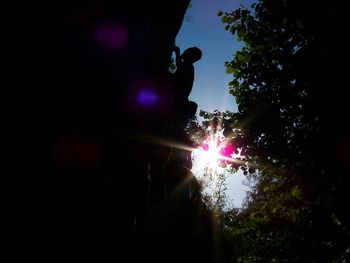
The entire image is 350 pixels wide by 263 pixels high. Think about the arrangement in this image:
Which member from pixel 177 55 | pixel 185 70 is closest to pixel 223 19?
pixel 177 55

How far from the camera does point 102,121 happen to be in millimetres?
2965

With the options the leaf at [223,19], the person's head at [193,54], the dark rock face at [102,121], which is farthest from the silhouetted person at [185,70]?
the dark rock face at [102,121]

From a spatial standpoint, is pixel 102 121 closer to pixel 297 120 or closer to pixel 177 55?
pixel 177 55

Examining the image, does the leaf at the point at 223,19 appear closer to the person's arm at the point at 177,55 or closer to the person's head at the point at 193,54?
the person's arm at the point at 177,55

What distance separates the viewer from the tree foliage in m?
7.38

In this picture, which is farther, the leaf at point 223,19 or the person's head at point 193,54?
the leaf at point 223,19

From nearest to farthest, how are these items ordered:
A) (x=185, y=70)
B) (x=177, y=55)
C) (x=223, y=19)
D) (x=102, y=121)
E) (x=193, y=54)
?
(x=102, y=121) → (x=193, y=54) → (x=185, y=70) → (x=177, y=55) → (x=223, y=19)

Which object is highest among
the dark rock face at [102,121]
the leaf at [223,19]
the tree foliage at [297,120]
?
the leaf at [223,19]

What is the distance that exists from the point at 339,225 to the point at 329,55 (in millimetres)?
4496

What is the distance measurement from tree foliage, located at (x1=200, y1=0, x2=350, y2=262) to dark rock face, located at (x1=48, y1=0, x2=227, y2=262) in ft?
16.5

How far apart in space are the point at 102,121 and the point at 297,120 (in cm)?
830

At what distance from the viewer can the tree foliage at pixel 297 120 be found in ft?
24.2

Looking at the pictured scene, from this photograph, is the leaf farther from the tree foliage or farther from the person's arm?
the person's arm

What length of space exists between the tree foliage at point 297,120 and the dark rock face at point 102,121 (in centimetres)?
503
